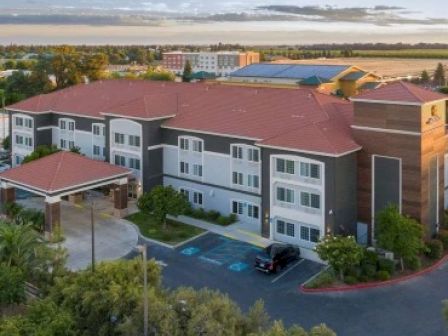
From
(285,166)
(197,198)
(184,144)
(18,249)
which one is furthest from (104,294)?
(184,144)

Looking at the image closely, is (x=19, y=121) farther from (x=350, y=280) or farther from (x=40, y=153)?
(x=350, y=280)

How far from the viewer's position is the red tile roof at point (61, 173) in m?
47.0

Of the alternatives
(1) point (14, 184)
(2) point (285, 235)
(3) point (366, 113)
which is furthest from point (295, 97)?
(1) point (14, 184)

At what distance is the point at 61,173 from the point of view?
48.2m

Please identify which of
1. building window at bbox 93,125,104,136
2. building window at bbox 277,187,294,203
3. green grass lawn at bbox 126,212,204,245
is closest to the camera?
building window at bbox 277,187,294,203

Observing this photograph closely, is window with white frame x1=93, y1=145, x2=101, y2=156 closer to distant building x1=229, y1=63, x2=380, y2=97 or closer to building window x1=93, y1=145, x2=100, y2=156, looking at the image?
building window x1=93, y1=145, x2=100, y2=156

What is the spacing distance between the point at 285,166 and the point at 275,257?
289 inches

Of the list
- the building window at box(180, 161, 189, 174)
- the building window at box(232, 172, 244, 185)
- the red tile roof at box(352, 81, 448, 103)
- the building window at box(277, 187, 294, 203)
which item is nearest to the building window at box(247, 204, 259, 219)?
the building window at box(232, 172, 244, 185)

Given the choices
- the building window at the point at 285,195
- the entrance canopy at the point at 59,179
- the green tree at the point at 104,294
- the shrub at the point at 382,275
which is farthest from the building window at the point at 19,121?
the shrub at the point at 382,275

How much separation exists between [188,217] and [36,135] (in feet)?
80.2

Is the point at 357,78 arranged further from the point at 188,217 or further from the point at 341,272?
the point at 341,272

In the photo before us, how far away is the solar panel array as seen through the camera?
11788 centimetres

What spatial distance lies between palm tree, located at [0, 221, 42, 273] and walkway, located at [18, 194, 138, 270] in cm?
544

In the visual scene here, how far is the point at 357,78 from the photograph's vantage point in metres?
114
